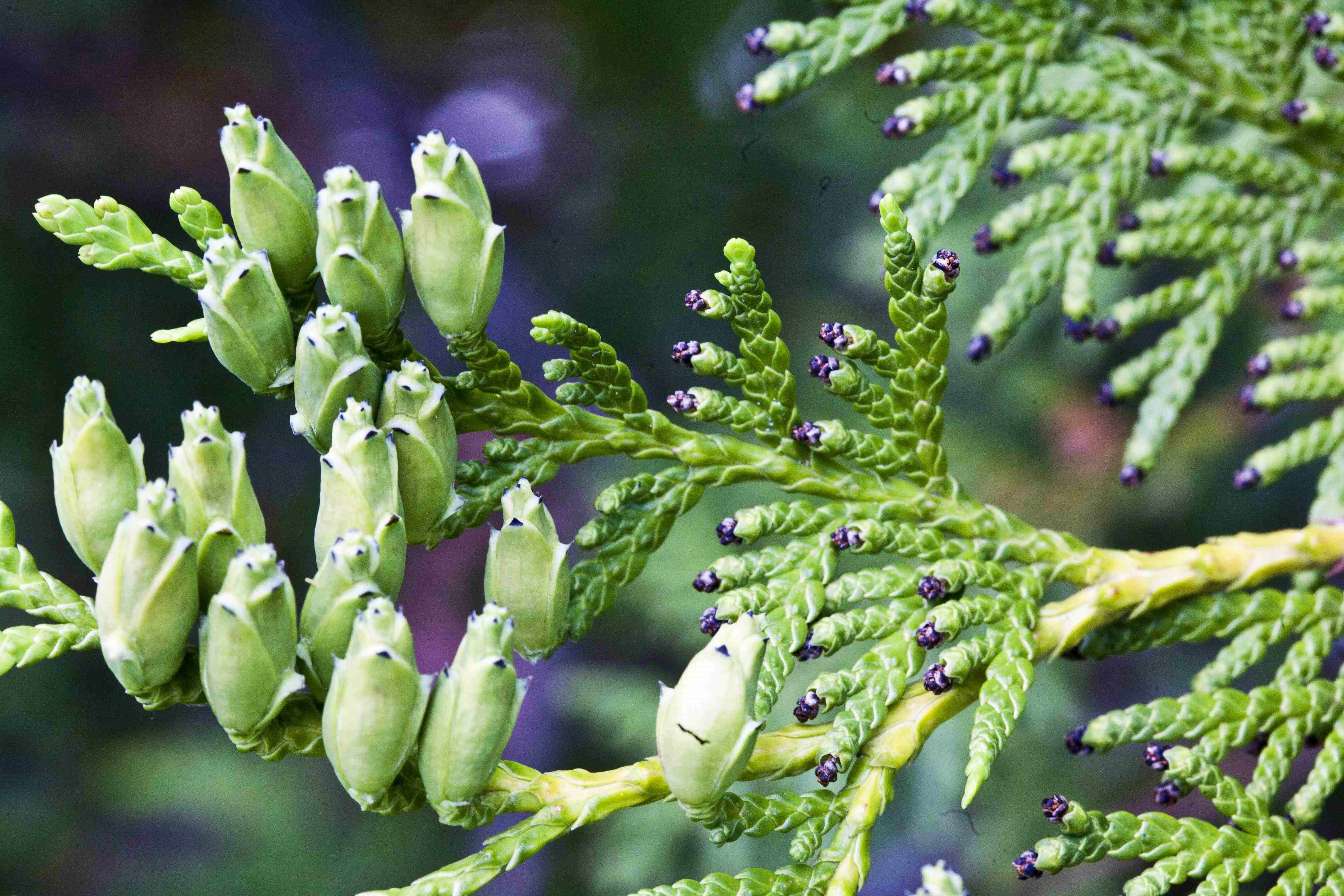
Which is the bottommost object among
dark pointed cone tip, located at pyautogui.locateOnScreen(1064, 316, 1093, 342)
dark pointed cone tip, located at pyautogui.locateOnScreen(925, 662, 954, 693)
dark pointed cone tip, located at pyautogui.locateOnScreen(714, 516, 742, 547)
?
dark pointed cone tip, located at pyautogui.locateOnScreen(925, 662, 954, 693)

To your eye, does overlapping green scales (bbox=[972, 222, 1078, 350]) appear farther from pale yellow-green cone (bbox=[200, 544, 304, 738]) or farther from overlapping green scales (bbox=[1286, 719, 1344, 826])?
pale yellow-green cone (bbox=[200, 544, 304, 738])

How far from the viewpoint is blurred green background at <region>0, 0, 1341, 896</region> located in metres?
1.88

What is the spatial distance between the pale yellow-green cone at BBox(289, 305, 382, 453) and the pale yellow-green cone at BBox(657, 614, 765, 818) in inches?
12.5

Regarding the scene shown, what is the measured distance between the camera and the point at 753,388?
100 cm

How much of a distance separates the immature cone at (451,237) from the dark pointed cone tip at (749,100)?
1.64 ft

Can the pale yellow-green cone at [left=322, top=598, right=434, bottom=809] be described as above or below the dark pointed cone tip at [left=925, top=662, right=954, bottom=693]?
above

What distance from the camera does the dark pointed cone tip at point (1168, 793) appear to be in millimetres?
945

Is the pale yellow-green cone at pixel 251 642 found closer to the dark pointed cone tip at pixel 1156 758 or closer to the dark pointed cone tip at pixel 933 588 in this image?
the dark pointed cone tip at pixel 933 588

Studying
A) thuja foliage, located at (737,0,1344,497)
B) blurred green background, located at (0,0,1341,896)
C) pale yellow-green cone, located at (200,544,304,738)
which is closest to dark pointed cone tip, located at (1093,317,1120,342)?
thuja foliage, located at (737,0,1344,497)

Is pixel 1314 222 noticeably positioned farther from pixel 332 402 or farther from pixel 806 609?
pixel 332 402

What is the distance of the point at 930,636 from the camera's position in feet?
2.92

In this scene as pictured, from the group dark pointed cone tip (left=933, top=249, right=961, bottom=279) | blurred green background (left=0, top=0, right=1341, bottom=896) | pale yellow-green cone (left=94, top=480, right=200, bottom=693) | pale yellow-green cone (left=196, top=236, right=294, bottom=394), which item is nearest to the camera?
pale yellow-green cone (left=94, top=480, right=200, bottom=693)

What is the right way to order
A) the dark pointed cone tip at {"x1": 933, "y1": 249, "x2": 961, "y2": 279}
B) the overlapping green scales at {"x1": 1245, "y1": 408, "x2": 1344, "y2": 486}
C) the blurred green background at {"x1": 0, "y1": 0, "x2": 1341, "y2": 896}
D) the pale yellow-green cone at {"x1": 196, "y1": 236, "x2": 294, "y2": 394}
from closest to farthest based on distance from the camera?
the pale yellow-green cone at {"x1": 196, "y1": 236, "x2": 294, "y2": 394} → the dark pointed cone tip at {"x1": 933, "y1": 249, "x2": 961, "y2": 279} → the overlapping green scales at {"x1": 1245, "y1": 408, "x2": 1344, "y2": 486} → the blurred green background at {"x1": 0, "y1": 0, "x2": 1341, "y2": 896}

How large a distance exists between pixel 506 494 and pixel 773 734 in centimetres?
32
